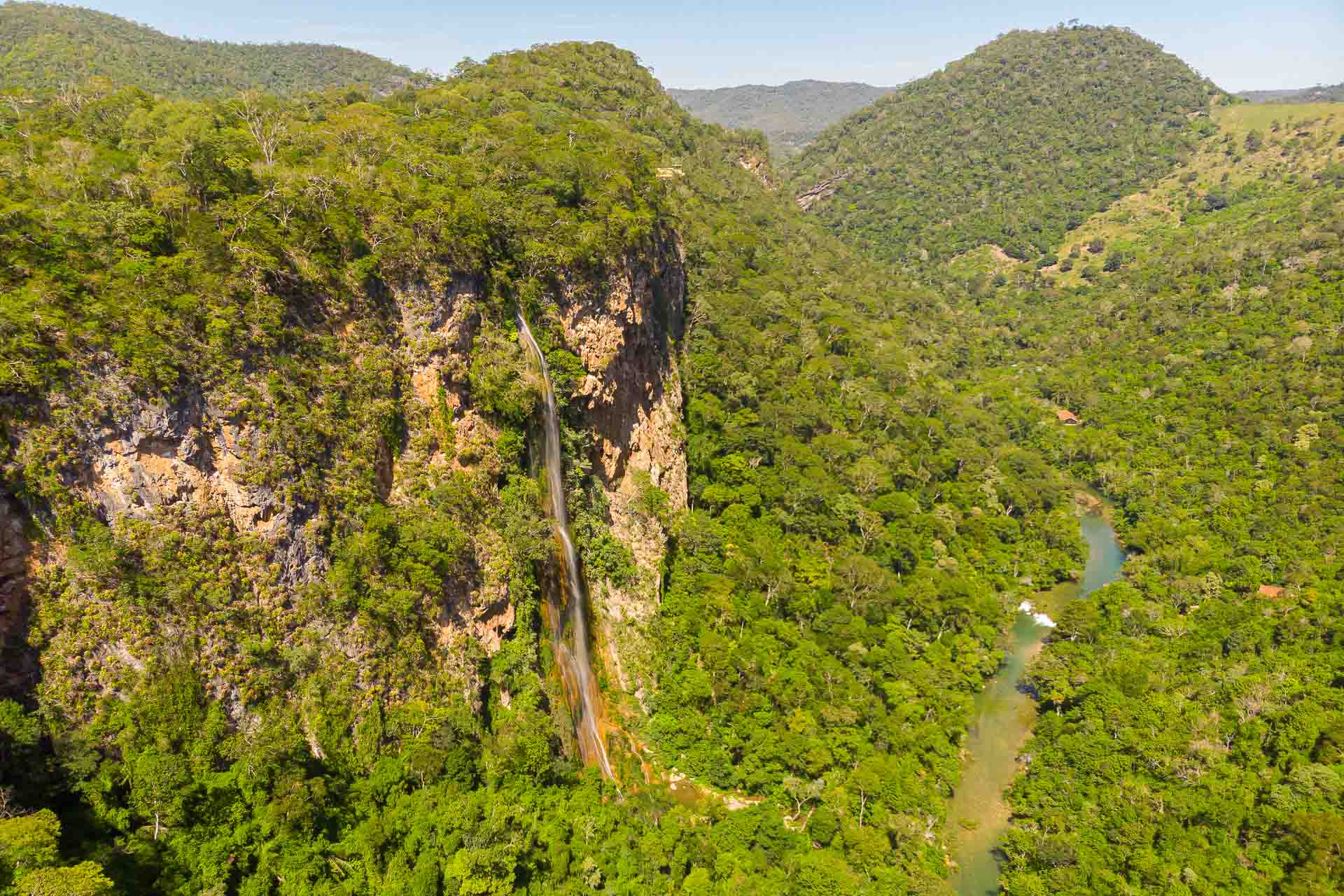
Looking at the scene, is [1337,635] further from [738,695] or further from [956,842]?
[738,695]

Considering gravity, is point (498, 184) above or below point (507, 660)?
above

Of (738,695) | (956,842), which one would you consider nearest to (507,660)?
(738,695)

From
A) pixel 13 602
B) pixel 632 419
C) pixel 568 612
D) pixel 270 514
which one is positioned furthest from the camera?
pixel 632 419

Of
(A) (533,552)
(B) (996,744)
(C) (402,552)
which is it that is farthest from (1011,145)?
(C) (402,552)

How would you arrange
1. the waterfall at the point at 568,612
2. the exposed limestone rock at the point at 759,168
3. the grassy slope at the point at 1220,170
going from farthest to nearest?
the grassy slope at the point at 1220,170, the exposed limestone rock at the point at 759,168, the waterfall at the point at 568,612

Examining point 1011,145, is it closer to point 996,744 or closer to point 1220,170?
point 1220,170

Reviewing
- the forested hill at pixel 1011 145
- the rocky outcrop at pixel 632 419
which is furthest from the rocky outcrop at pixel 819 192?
the rocky outcrop at pixel 632 419

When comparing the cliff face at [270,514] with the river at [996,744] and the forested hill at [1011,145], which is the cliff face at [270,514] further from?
the forested hill at [1011,145]
